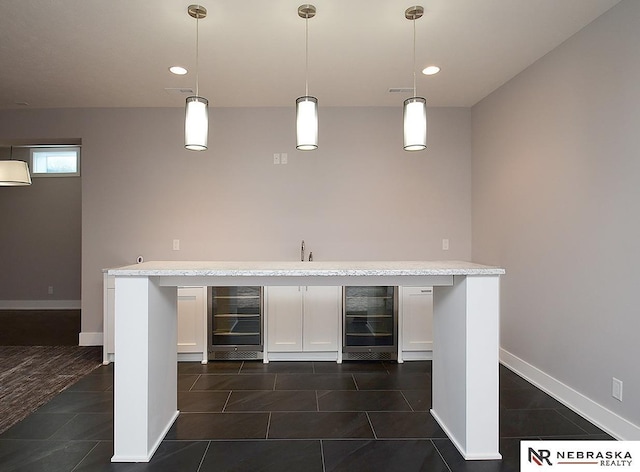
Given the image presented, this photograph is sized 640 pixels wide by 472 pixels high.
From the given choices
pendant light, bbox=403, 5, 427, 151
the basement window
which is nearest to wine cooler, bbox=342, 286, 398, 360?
pendant light, bbox=403, 5, 427, 151

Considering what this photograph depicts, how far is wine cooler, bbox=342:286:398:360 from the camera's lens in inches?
157

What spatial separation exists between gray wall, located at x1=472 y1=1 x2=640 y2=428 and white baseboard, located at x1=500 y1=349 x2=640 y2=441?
0.14 feet

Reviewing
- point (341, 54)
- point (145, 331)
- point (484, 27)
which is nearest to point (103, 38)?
point (341, 54)

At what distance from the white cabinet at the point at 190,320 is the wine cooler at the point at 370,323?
1407mm

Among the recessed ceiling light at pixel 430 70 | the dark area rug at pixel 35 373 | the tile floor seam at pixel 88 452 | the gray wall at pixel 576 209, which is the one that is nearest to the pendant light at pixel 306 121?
A: the recessed ceiling light at pixel 430 70

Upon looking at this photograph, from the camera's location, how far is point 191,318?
3.98 metres

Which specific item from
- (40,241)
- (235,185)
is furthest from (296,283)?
(40,241)

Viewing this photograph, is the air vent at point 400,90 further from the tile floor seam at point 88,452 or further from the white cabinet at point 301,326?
the tile floor seam at point 88,452

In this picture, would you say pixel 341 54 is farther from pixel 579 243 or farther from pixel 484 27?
pixel 579 243

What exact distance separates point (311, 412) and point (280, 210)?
225 centimetres

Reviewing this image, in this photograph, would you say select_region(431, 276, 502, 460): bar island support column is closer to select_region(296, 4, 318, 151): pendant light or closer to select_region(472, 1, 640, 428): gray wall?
select_region(472, 1, 640, 428): gray wall

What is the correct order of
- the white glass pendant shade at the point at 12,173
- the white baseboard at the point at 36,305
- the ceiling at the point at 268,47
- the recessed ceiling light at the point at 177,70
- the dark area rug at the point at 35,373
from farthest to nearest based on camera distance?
the white baseboard at the point at 36,305, the white glass pendant shade at the point at 12,173, the recessed ceiling light at the point at 177,70, the dark area rug at the point at 35,373, the ceiling at the point at 268,47

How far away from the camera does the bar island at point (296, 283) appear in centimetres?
216

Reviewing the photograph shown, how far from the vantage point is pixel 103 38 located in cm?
282
